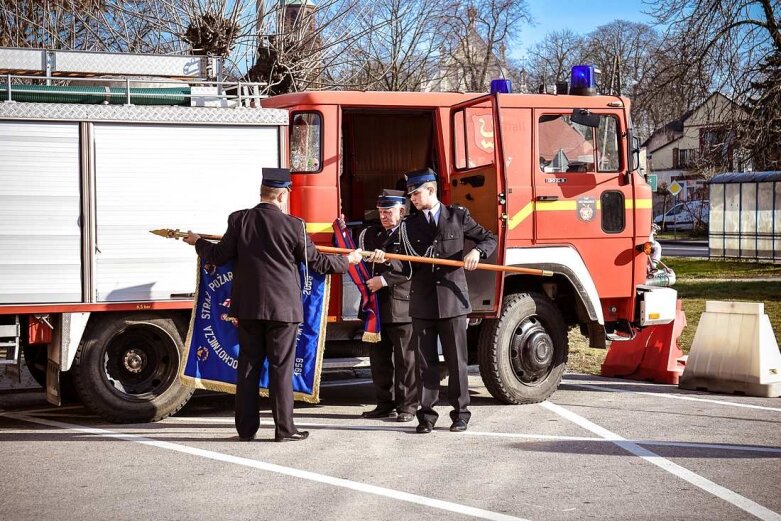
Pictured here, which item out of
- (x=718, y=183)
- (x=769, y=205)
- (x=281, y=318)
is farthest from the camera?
(x=718, y=183)

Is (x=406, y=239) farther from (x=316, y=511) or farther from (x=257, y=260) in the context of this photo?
(x=316, y=511)

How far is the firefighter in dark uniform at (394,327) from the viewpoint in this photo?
9.35 metres

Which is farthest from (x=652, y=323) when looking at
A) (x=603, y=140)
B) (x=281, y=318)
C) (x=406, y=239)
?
(x=281, y=318)

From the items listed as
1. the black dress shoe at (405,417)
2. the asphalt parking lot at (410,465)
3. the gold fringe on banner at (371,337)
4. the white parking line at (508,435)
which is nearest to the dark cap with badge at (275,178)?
the gold fringe on banner at (371,337)

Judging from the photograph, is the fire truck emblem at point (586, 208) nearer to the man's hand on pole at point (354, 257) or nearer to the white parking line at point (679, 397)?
the white parking line at point (679, 397)

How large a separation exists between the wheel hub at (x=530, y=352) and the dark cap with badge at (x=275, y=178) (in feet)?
9.47

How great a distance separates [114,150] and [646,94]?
18.0 meters

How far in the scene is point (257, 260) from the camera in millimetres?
8320

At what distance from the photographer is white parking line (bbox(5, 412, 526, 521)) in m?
6.21

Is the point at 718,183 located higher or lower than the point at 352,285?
higher

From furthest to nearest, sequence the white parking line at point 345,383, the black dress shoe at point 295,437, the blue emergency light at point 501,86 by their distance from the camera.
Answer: the white parking line at point 345,383 < the blue emergency light at point 501,86 < the black dress shoe at point 295,437

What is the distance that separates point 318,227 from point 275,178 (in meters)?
1.35

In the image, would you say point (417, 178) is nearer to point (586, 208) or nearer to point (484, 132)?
point (484, 132)

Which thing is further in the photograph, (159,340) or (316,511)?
(159,340)
